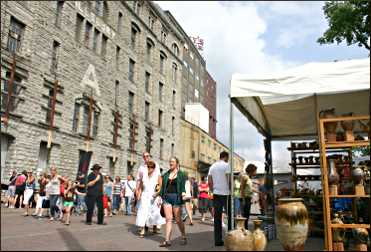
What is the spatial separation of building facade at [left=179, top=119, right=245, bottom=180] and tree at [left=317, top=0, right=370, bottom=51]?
2360 cm

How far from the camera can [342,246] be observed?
19.6 ft

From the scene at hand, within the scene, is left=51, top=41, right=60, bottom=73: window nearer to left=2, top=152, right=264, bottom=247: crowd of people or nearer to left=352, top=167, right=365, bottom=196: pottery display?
left=2, top=152, right=264, bottom=247: crowd of people

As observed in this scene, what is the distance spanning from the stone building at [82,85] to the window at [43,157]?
0.17 ft

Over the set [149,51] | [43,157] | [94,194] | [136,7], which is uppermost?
Answer: [136,7]

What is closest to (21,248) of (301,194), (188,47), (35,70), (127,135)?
(301,194)

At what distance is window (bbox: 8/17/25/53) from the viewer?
16.5 metres

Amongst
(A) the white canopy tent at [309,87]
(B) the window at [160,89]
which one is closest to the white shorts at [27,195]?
(A) the white canopy tent at [309,87]

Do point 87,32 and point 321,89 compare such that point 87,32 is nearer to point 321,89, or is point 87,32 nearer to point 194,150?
point 321,89

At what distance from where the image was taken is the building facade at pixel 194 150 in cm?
3875

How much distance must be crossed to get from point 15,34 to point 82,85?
5.32m

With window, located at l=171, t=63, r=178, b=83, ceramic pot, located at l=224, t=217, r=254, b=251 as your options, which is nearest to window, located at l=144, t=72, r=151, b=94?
window, located at l=171, t=63, r=178, b=83

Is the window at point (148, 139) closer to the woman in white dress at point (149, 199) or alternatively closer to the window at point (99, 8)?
the window at point (99, 8)

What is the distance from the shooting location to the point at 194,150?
135 ft

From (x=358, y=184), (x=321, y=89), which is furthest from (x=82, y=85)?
(x=358, y=184)
